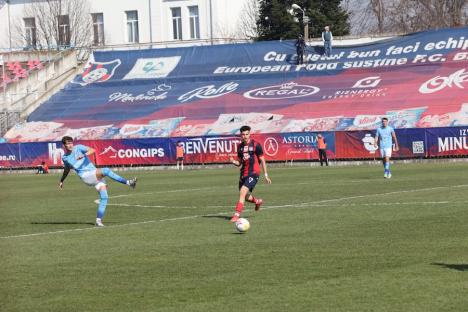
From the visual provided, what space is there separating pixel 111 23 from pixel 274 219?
220 feet

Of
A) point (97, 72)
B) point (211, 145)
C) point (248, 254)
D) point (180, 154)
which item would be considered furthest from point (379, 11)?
point (248, 254)

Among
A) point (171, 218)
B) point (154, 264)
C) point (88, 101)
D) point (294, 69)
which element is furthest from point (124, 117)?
point (154, 264)

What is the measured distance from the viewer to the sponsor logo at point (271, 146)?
53750 millimetres

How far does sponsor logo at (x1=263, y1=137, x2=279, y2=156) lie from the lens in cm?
5375

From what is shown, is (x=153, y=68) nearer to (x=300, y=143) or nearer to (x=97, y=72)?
(x=97, y=72)

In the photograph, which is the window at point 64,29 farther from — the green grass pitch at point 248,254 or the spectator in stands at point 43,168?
the green grass pitch at point 248,254

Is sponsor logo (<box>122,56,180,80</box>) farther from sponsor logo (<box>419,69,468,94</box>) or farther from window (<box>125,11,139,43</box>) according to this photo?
sponsor logo (<box>419,69,468,94</box>)

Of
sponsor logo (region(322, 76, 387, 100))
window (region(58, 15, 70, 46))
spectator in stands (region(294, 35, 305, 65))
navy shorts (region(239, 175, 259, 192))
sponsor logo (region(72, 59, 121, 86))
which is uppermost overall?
window (region(58, 15, 70, 46))

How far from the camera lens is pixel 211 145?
55.2 meters

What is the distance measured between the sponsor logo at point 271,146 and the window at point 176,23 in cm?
3244

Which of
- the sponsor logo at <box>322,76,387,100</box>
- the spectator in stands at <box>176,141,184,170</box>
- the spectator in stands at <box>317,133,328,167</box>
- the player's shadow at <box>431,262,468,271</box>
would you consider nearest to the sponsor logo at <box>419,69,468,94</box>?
the sponsor logo at <box>322,76,387,100</box>

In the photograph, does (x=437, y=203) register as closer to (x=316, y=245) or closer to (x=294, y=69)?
(x=316, y=245)

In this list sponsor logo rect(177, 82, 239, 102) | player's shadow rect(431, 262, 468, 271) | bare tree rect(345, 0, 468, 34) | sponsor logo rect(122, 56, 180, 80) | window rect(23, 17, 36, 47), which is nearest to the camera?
player's shadow rect(431, 262, 468, 271)

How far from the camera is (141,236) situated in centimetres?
1922
